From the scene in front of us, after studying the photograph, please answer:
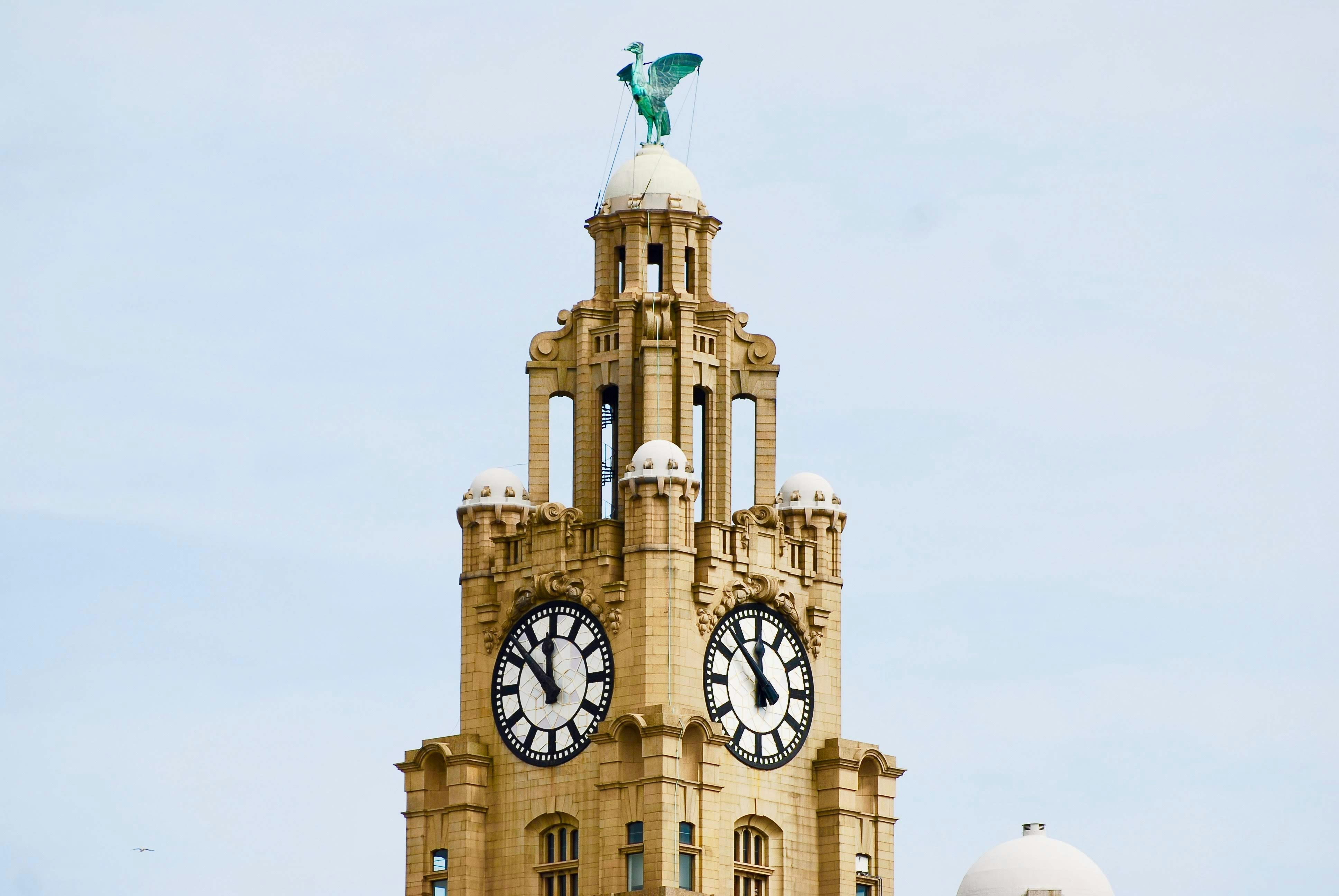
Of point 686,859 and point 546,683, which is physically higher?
point 546,683

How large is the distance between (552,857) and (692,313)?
52.6ft

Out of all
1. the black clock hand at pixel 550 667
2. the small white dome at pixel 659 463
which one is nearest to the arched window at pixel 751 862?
the black clock hand at pixel 550 667

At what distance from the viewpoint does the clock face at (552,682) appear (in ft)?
438

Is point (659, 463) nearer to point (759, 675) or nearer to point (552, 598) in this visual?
point (552, 598)

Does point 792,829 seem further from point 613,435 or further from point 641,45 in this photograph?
point 641,45

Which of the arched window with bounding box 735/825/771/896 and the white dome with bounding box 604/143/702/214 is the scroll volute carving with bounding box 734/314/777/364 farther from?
the arched window with bounding box 735/825/771/896

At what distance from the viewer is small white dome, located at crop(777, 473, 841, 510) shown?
13712 cm

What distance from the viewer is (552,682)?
5290 inches

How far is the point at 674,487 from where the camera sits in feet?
437

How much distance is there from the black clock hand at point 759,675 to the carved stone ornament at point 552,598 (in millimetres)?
3673

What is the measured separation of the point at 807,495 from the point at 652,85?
12931 millimetres

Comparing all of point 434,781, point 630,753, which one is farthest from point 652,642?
point 434,781

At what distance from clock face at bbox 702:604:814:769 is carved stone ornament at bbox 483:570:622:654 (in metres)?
2.98

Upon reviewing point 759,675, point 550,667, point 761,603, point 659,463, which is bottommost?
point 759,675
